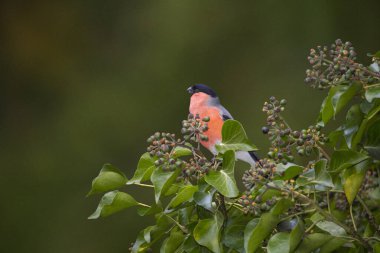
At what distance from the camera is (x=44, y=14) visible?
9.22 ft

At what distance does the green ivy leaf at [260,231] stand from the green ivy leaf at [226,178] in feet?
0.14

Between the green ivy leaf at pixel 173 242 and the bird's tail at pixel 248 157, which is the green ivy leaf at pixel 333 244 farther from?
the bird's tail at pixel 248 157

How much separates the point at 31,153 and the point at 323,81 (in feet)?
6.69

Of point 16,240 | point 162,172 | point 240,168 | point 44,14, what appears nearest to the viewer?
point 162,172

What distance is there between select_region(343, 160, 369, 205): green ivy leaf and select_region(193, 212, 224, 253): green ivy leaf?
0.15m

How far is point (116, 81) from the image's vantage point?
2670mm

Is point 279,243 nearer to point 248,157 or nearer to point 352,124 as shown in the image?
point 352,124

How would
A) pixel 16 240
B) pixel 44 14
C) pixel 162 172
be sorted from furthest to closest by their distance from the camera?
pixel 44 14 → pixel 16 240 → pixel 162 172

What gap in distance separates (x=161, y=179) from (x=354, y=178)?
0.22 m

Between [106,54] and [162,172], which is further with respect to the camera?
[106,54]

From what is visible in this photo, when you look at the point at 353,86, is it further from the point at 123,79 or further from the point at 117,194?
the point at 123,79

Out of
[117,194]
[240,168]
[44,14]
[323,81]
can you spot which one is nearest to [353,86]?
[323,81]

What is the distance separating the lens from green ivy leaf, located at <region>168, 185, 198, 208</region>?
2.39ft

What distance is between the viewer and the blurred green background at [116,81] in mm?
2516
